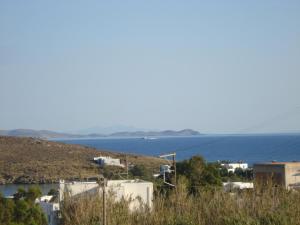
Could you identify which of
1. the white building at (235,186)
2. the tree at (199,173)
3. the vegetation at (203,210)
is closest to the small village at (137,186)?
the white building at (235,186)

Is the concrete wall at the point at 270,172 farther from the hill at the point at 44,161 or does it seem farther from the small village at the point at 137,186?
the hill at the point at 44,161

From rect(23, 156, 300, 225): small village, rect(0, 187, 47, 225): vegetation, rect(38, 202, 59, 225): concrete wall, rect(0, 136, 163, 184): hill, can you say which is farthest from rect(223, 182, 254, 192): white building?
rect(0, 136, 163, 184): hill

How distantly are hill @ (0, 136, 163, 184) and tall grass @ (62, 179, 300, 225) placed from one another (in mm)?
38179

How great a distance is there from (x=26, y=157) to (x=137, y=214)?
66.7 meters

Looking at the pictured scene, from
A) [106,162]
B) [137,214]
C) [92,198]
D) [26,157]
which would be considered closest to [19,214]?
[92,198]

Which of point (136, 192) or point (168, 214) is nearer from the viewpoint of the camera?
point (168, 214)

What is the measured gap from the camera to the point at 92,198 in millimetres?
18375

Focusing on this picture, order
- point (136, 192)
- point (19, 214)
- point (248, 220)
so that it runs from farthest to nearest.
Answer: point (136, 192)
point (19, 214)
point (248, 220)

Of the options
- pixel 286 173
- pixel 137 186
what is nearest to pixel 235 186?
pixel 286 173

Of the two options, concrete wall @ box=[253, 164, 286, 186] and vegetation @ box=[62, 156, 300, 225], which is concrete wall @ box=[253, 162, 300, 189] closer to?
concrete wall @ box=[253, 164, 286, 186]

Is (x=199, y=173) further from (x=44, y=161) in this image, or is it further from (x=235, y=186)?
(x=44, y=161)

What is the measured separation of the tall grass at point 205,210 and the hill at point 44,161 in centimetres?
3818

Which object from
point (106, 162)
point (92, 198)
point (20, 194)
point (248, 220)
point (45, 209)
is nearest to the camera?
point (248, 220)

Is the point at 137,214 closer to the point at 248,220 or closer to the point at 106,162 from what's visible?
the point at 248,220
